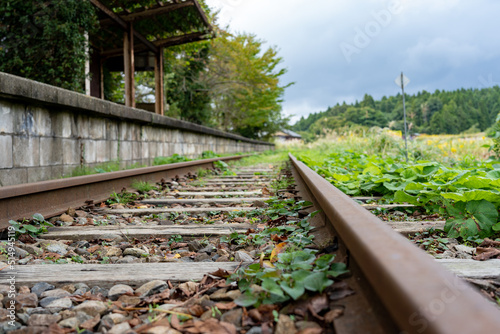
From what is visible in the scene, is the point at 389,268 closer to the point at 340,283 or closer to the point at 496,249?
the point at 340,283

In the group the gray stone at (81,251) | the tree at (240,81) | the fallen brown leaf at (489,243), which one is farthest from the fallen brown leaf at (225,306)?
the tree at (240,81)

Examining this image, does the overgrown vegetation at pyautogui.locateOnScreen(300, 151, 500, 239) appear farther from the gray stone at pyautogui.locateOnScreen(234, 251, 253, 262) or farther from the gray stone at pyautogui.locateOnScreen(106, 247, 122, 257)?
the gray stone at pyautogui.locateOnScreen(106, 247, 122, 257)

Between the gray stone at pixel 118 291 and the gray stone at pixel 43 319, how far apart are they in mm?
188

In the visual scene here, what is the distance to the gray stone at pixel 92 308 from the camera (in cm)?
114

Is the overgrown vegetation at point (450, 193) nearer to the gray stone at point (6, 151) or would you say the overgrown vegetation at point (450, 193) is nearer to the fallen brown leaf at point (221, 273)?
the fallen brown leaf at point (221, 273)

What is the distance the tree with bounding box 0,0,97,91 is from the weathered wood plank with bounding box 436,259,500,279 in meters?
6.99

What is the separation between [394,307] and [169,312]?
685 mm

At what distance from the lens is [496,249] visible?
1.58 m

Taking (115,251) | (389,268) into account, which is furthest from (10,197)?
(389,268)

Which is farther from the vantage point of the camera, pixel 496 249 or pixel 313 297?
pixel 496 249

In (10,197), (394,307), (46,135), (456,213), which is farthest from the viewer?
(46,135)

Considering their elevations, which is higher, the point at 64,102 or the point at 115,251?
the point at 64,102

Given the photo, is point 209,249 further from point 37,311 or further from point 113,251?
point 37,311

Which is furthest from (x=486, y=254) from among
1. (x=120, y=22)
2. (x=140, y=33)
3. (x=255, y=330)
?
(x=140, y=33)
